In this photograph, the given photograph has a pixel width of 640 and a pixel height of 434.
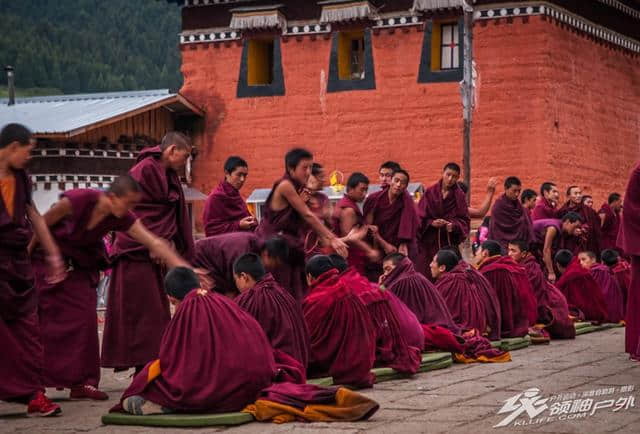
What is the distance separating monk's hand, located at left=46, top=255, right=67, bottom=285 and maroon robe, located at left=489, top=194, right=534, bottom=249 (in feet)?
23.5

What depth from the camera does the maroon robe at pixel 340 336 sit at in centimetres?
789

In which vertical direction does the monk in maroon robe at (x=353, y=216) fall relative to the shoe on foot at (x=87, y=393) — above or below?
above

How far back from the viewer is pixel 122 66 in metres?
51.3

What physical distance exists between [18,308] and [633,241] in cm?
445

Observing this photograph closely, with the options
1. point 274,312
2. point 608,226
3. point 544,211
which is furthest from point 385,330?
point 608,226

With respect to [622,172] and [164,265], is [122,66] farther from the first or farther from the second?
[164,265]

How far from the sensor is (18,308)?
22.6 feet

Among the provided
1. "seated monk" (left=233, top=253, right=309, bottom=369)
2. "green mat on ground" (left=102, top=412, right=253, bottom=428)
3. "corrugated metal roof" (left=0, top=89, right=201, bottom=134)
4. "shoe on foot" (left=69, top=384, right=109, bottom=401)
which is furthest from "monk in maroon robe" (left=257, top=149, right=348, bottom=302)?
"corrugated metal roof" (left=0, top=89, right=201, bottom=134)

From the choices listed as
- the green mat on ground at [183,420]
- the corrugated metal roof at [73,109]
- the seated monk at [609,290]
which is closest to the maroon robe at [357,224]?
the seated monk at [609,290]

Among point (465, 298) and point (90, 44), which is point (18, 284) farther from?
point (90, 44)

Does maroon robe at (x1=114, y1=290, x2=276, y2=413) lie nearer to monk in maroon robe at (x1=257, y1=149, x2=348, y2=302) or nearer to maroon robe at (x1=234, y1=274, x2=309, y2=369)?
maroon robe at (x1=234, y1=274, x2=309, y2=369)

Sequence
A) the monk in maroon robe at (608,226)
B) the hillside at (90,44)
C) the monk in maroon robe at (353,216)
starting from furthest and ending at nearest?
the hillside at (90,44) → the monk in maroon robe at (608,226) → the monk in maroon robe at (353,216)

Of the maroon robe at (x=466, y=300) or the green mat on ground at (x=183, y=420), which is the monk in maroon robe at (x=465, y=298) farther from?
the green mat on ground at (x=183, y=420)

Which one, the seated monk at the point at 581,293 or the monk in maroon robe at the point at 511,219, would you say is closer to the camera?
the seated monk at the point at 581,293
